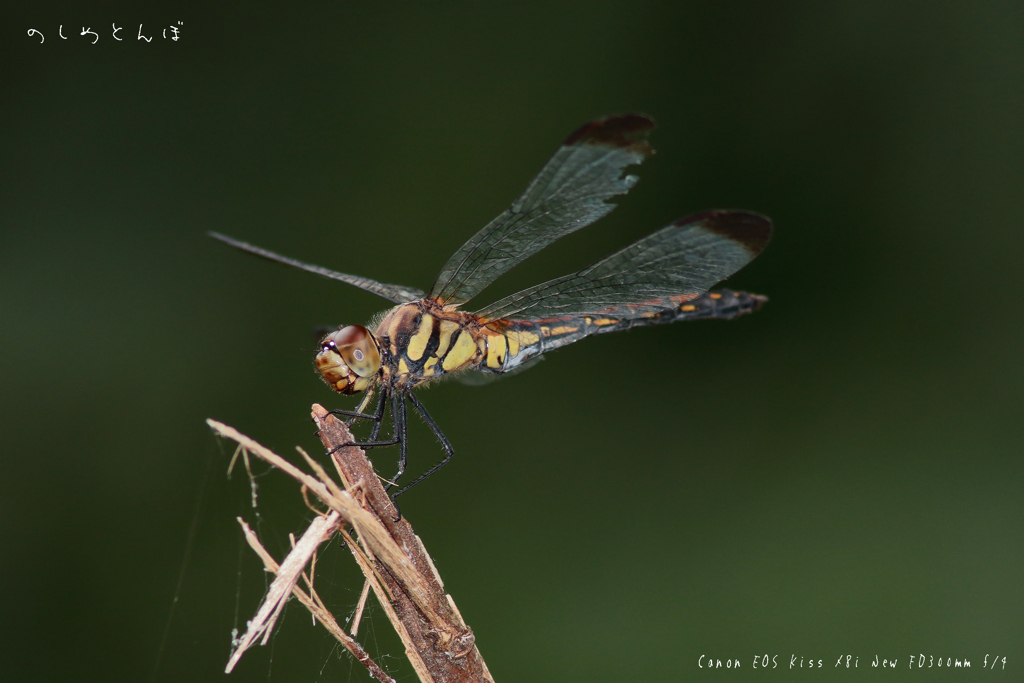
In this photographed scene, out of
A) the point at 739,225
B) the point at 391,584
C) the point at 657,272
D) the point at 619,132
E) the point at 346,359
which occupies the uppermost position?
the point at 619,132

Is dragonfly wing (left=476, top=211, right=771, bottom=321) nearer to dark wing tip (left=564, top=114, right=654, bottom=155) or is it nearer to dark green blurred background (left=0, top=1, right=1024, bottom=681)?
dark wing tip (left=564, top=114, right=654, bottom=155)

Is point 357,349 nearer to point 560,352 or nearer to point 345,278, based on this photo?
point 345,278

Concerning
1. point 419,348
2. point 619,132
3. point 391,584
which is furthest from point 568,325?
point 391,584

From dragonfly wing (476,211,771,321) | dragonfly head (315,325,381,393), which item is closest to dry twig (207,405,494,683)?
dragonfly head (315,325,381,393)

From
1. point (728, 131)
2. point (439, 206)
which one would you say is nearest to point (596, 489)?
point (439, 206)

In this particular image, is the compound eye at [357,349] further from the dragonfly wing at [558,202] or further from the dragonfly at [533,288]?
the dragonfly wing at [558,202]

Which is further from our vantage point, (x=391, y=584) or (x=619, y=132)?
(x=619, y=132)
